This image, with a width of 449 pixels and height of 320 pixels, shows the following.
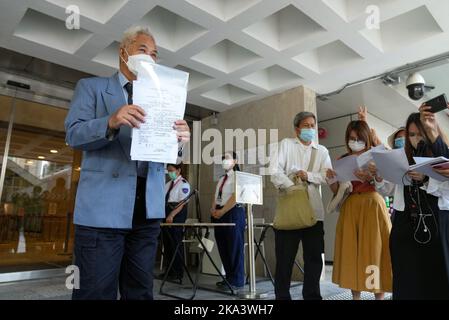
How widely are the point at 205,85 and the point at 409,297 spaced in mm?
3880

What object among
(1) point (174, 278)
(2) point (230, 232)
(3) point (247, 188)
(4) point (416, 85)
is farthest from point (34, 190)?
(4) point (416, 85)

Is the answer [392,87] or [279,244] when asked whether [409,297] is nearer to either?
[279,244]

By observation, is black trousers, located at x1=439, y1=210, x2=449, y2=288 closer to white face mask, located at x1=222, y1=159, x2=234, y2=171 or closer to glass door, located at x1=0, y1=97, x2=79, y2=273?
white face mask, located at x1=222, y1=159, x2=234, y2=171

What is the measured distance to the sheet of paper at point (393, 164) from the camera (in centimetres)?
172

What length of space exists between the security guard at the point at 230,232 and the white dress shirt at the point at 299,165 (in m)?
1.28

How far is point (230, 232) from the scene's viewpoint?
144 inches

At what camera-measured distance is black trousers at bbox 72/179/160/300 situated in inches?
39.0

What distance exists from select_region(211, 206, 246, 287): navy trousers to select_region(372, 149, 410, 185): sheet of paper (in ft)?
7.00

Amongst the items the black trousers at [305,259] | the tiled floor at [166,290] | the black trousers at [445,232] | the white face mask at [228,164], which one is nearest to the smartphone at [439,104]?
the black trousers at [445,232]

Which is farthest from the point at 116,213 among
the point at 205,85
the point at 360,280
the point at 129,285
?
the point at 205,85

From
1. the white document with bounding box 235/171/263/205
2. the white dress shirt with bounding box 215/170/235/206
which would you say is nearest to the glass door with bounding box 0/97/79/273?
the white dress shirt with bounding box 215/170/235/206

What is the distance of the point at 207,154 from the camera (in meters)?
6.02

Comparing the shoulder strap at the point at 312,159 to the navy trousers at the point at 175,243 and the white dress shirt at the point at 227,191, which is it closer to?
the white dress shirt at the point at 227,191

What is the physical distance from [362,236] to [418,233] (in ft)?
1.92
